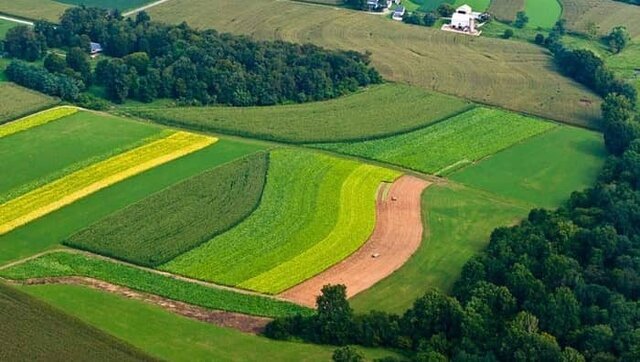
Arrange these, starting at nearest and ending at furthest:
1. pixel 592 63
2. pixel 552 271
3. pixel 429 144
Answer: pixel 552 271, pixel 429 144, pixel 592 63

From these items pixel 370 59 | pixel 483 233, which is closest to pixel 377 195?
pixel 483 233

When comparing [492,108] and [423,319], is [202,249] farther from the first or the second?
[492,108]

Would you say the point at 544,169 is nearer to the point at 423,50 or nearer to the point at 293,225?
the point at 293,225

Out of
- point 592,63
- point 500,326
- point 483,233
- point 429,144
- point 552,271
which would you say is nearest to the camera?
point 500,326

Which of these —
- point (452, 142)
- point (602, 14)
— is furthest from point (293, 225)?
point (602, 14)

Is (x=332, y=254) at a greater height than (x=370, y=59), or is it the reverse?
(x=370, y=59)

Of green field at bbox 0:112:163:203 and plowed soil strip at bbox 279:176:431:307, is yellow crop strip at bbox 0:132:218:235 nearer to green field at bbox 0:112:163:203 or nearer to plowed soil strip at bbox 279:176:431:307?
green field at bbox 0:112:163:203
